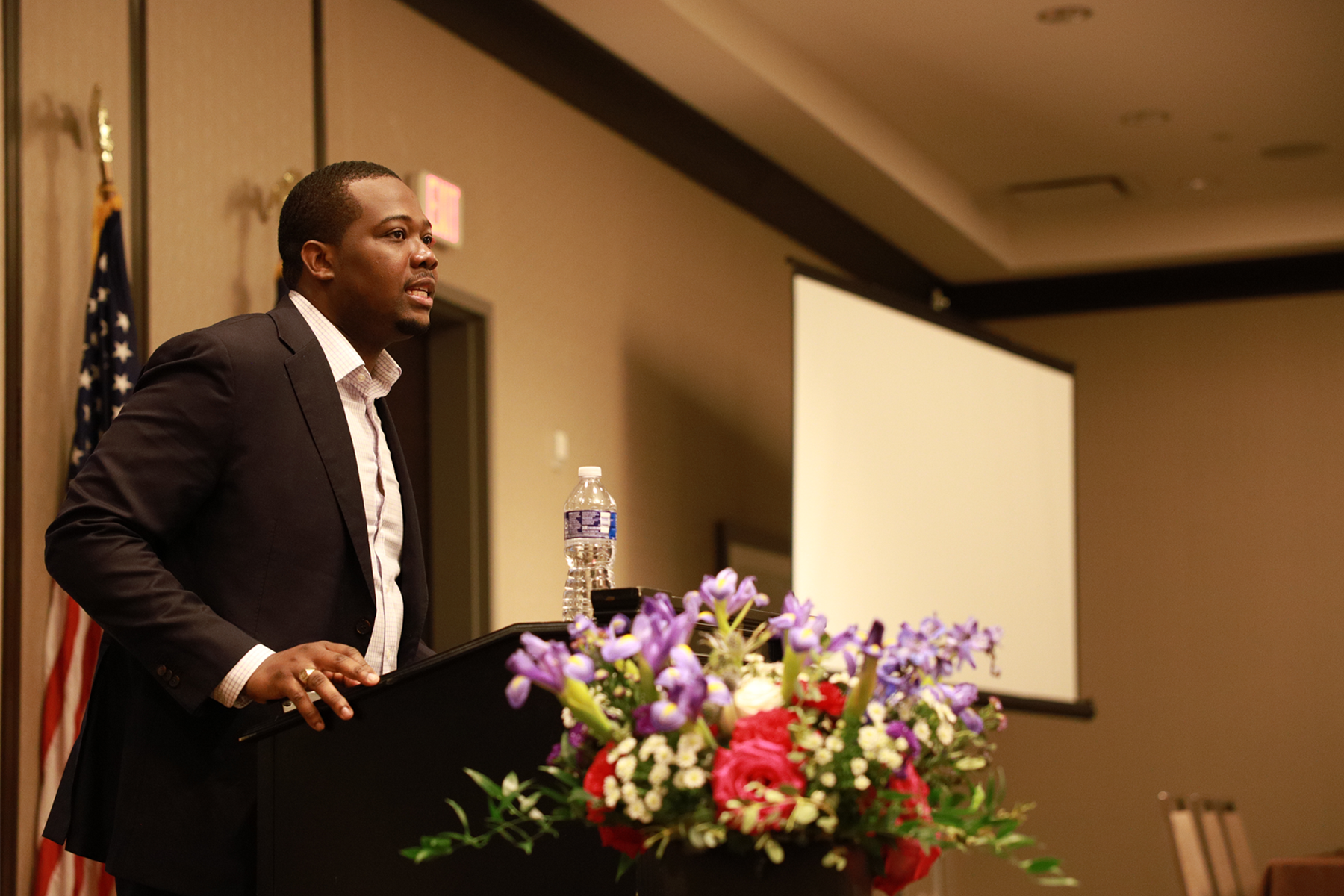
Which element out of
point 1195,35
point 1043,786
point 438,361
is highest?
point 1195,35

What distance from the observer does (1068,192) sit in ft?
24.6

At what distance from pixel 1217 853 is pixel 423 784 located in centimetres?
510

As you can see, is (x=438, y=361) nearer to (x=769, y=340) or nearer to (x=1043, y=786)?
(x=769, y=340)

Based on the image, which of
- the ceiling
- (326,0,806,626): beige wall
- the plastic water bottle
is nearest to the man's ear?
the plastic water bottle

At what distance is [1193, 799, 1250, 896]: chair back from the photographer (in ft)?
19.0

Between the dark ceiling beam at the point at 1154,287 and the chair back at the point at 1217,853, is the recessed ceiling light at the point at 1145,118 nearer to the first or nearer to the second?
the dark ceiling beam at the point at 1154,287

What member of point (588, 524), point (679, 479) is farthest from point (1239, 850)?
point (588, 524)

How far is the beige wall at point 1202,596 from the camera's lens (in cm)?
767

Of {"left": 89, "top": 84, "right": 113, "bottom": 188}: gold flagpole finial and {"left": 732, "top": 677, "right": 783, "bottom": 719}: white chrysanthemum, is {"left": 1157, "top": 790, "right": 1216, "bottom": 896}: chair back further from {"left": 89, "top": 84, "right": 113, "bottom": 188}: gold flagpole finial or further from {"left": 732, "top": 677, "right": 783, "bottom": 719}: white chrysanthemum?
{"left": 732, "top": 677, "right": 783, "bottom": 719}: white chrysanthemum

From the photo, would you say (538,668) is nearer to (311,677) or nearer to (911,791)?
(911,791)

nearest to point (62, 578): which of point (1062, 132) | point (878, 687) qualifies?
point (878, 687)

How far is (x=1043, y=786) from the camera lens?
8.07 m

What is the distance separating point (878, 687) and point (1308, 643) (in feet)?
23.9

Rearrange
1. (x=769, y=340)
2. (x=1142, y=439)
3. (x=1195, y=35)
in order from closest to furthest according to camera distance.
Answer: (x=1195, y=35)
(x=769, y=340)
(x=1142, y=439)
